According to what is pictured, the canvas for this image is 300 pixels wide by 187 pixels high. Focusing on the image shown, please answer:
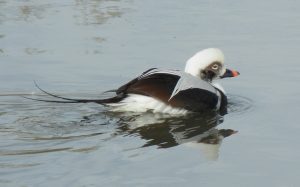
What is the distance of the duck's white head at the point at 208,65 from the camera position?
312 inches

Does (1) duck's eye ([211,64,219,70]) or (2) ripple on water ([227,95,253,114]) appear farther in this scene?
(1) duck's eye ([211,64,219,70])

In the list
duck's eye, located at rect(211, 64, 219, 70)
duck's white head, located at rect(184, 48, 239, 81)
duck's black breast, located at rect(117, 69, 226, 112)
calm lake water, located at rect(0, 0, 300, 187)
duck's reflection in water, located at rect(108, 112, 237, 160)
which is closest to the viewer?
calm lake water, located at rect(0, 0, 300, 187)

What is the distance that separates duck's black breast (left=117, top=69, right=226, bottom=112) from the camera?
7320 millimetres

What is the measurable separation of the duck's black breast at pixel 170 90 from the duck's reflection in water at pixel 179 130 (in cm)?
10

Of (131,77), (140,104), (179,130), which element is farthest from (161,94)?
(131,77)

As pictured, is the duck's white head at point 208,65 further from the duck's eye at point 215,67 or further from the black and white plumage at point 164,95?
the black and white plumage at point 164,95

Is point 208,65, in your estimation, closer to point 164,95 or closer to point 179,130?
point 164,95

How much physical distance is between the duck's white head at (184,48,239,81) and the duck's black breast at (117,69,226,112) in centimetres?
32

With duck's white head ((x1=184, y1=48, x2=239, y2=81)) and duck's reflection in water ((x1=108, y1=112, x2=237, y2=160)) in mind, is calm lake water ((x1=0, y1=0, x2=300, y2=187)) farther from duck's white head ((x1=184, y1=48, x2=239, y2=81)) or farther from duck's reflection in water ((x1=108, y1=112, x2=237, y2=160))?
duck's white head ((x1=184, y1=48, x2=239, y2=81))

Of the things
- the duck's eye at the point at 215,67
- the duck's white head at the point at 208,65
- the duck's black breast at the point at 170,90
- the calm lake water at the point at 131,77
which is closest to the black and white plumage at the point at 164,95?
the duck's black breast at the point at 170,90

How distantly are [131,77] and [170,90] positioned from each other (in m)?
1.07

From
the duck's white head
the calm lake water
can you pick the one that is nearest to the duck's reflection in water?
the calm lake water

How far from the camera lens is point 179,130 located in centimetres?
700

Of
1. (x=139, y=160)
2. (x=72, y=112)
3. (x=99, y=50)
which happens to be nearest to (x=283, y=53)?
(x=99, y=50)
